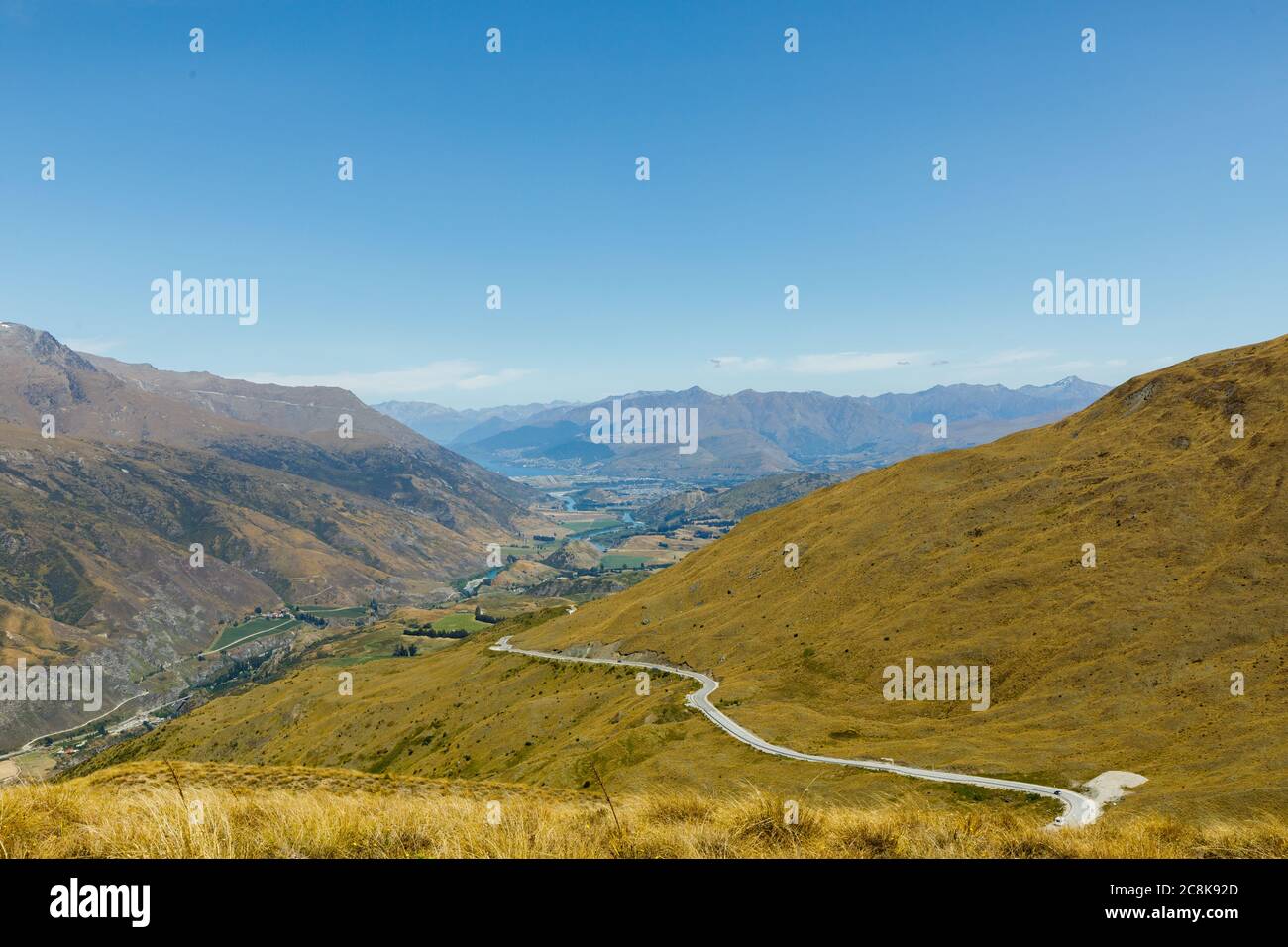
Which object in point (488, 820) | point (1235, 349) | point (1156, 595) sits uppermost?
point (1235, 349)

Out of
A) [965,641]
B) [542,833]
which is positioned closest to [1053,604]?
[965,641]

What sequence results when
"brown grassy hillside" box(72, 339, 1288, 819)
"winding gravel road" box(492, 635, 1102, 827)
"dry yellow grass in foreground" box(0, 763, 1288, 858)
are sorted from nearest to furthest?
1. "dry yellow grass in foreground" box(0, 763, 1288, 858)
2. "winding gravel road" box(492, 635, 1102, 827)
3. "brown grassy hillside" box(72, 339, 1288, 819)

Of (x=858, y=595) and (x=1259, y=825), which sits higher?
(x=1259, y=825)

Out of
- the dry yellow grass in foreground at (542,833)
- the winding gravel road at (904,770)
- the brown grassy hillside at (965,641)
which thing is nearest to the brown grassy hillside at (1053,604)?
the brown grassy hillside at (965,641)

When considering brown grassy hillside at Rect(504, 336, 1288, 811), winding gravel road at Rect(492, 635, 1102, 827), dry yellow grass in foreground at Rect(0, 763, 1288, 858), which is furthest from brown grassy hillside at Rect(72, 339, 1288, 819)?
dry yellow grass in foreground at Rect(0, 763, 1288, 858)

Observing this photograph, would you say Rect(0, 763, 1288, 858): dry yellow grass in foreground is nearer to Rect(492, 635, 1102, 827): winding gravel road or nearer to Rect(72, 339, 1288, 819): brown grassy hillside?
Rect(492, 635, 1102, 827): winding gravel road

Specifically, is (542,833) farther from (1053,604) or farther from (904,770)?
(1053,604)
